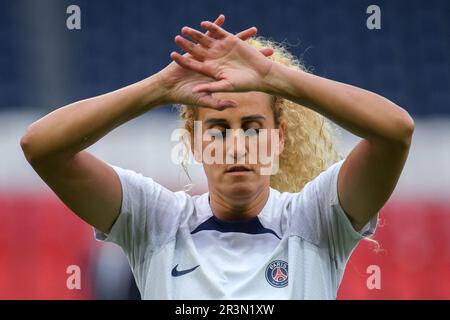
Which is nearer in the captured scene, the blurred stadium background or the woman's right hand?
the woman's right hand

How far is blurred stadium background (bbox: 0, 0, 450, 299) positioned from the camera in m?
4.38

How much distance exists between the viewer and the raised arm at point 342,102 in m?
1.69

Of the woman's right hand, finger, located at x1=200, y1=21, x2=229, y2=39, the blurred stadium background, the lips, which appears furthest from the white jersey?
the blurred stadium background

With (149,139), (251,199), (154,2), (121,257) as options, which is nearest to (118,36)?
(154,2)

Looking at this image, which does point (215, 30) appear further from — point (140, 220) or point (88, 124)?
point (140, 220)

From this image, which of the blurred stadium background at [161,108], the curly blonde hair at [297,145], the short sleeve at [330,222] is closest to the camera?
the short sleeve at [330,222]

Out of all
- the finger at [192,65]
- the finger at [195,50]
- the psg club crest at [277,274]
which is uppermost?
the finger at [195,50]

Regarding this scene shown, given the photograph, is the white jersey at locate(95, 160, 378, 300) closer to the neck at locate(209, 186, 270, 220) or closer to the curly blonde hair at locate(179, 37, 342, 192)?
the neck at locate(209, 186, 270, 220)

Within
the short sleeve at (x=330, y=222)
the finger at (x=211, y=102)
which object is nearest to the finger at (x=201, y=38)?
the finger at (x=211, y=102)

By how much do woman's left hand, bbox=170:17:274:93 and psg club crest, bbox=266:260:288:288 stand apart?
1.12 feet

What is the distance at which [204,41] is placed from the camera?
5.74ft

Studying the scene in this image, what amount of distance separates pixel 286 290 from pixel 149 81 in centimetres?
48

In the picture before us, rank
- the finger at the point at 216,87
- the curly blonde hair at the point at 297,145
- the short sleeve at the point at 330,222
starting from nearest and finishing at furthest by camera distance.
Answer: the finger at the point at 216,87
the short sleeve at the point at 330,222
the curly blonde hair at the point at 297,145

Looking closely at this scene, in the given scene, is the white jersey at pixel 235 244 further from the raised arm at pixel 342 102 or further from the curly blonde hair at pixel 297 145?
the curly blonde hair at pixel 297 145
